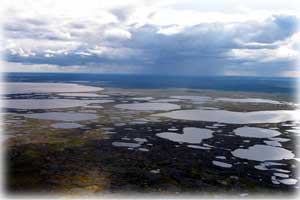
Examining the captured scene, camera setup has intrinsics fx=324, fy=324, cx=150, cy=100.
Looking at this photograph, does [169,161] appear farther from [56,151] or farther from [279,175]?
[56,151]

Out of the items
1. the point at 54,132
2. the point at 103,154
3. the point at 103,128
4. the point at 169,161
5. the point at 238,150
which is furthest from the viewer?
the point at 103,128

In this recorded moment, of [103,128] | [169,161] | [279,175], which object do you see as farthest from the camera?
[103,128]

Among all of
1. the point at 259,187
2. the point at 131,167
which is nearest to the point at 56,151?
the point at 131,167

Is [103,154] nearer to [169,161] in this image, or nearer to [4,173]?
[169,161]

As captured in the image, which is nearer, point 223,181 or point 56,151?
point 223,181

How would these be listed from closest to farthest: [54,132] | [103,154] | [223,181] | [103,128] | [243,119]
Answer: [223,181]
[103,154]
[54,132]
[103,128]
[243,119]

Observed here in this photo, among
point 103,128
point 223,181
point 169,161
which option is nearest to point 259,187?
point 223,181
